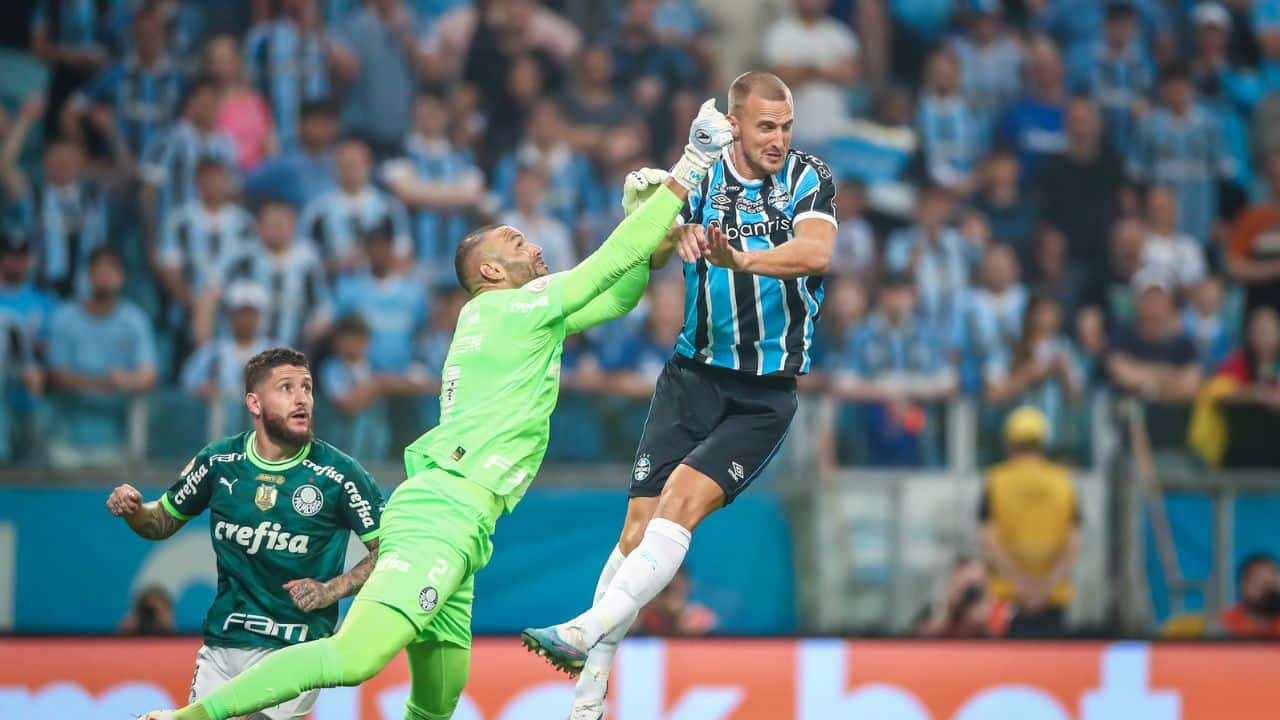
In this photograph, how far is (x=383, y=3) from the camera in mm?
13297

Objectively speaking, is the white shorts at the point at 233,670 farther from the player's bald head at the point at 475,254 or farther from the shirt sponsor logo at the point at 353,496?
the player's bald head at the point at 475,254

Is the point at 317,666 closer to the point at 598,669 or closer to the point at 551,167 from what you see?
the point at 598,669

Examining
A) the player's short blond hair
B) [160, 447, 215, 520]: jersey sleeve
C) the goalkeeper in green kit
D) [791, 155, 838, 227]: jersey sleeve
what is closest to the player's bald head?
the goalkeeper in green kit

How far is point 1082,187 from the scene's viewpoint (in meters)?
13.2

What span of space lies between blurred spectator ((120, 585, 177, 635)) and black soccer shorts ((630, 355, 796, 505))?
13.7 ft

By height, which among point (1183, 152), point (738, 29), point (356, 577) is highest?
point (738, 29)

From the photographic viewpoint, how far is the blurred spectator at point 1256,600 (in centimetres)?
978

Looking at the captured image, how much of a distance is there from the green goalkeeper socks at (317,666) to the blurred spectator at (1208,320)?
797 cm

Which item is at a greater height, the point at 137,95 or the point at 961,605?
the point at 137,95

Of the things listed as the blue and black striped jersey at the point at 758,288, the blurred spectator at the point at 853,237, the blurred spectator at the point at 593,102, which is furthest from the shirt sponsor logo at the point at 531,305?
the blurred spectator at the point at 593,102

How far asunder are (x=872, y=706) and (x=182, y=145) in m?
6.91

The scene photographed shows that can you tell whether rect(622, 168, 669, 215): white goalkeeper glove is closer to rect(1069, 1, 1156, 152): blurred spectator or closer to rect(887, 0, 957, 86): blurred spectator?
rect(887, 0, 957, 86): blurred spectator

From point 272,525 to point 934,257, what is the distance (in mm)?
7112

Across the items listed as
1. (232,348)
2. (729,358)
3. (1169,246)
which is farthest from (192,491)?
(1169,246)
